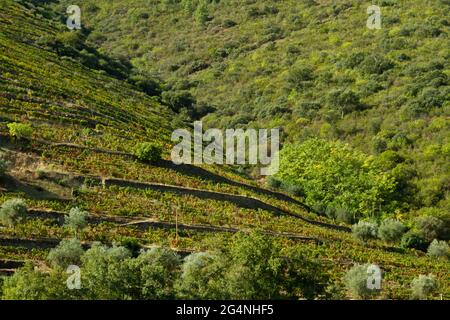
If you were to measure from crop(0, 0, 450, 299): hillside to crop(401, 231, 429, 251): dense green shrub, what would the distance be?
74 centimetres

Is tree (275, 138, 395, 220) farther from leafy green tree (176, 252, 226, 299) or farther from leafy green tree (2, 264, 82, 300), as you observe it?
leafy green tree (2, 264, 82, 300)

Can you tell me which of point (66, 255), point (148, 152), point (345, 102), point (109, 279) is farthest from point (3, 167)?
point (345, 102)

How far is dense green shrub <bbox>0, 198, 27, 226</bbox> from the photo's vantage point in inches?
1524

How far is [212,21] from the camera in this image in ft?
404

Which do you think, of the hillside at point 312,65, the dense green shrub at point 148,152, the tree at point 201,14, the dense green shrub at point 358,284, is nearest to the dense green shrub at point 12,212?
the dense green shrub at point 148,152

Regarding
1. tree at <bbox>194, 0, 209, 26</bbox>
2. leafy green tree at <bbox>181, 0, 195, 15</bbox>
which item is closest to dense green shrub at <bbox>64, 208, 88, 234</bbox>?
tree at <bbox>194, 0, 209, 26</bbox>

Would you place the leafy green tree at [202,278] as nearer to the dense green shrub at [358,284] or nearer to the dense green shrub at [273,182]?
the dense green shrub at [358,284]

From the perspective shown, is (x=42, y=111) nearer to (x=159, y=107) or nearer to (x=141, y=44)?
(x=159, y=107)

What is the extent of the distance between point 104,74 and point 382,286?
54519mm

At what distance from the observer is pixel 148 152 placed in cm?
5309

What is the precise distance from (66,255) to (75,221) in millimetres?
4885

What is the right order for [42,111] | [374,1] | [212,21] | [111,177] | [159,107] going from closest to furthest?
1. [111,177]
2. [42,111]
3. [159,107]
4. [374,1]
5. [212,21]

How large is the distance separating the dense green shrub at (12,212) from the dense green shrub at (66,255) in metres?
4.19
